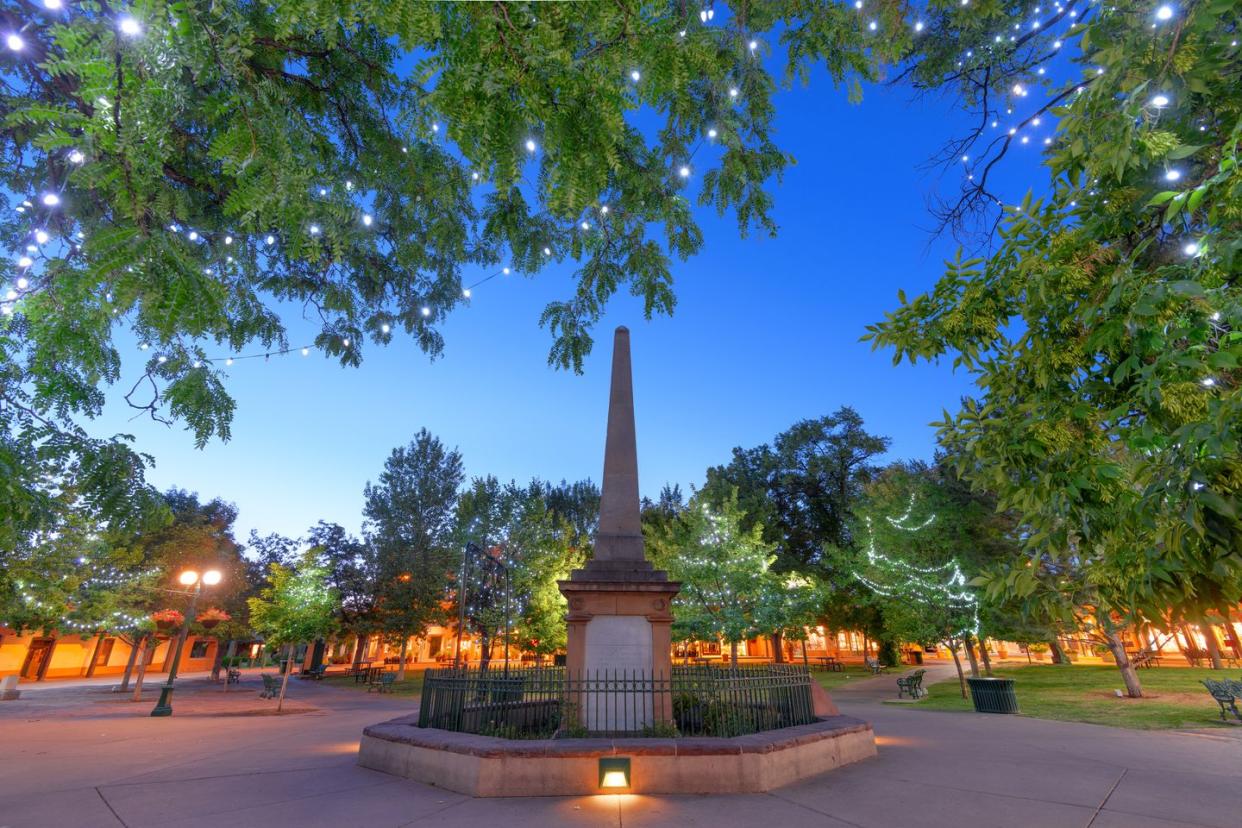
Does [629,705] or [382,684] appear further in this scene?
[382,684]

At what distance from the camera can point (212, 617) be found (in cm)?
3516

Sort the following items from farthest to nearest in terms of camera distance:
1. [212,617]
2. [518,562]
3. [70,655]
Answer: [70,655]
[212,617]
[518,562]

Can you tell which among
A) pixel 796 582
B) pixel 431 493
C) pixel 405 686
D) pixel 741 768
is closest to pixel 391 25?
pixel 741 768

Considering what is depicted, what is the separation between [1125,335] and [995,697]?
61.8 feet

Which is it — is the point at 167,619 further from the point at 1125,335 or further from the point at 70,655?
the point at 1125,335

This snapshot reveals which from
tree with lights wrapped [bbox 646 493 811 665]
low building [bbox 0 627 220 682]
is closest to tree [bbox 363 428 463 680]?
low building [bbox 0 627 220 682]

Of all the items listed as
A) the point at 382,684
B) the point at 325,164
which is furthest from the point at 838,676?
the point at 325,164

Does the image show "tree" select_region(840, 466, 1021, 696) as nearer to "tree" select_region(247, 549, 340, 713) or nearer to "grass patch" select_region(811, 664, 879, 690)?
"grass patch" select_region(811, 664, 879, 690)

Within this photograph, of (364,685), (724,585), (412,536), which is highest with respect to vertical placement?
(412,536)

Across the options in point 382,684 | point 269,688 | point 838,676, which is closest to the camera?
point 269,688

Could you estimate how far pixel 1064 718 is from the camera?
49.5 feet

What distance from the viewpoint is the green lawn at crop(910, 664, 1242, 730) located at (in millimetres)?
14320

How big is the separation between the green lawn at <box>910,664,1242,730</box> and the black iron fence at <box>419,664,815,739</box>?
10444mm

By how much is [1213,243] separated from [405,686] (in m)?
38.3
